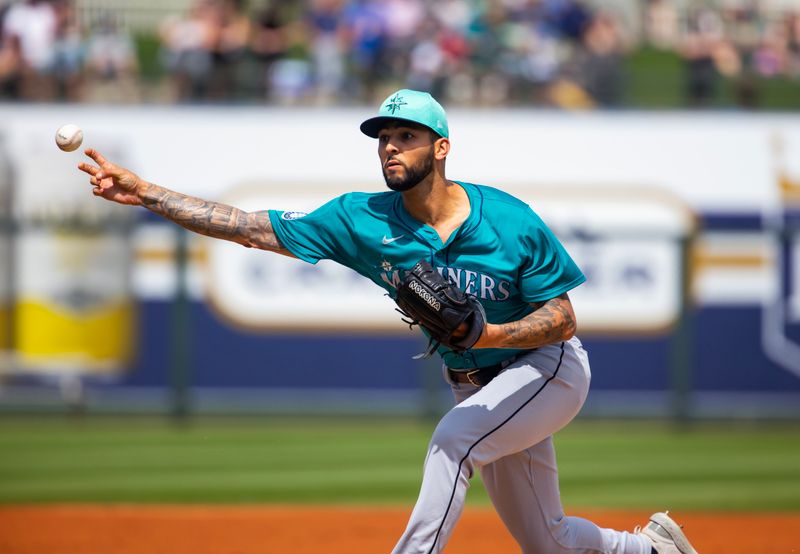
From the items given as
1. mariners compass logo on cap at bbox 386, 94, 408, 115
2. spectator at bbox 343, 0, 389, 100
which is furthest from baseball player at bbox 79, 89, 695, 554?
spectator at bbox 343, 0, 389, 100

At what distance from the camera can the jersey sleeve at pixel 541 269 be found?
462 cm

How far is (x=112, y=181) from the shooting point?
487 centimetres

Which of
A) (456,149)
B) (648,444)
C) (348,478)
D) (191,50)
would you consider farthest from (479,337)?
(191,50)

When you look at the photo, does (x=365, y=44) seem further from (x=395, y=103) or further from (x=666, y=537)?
(x=666, y=537)

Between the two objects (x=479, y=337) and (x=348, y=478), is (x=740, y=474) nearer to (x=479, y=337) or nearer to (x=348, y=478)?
(x=348, y=478)

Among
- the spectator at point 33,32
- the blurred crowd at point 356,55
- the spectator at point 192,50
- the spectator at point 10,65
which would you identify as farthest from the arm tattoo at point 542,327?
the spectator at point 33,32

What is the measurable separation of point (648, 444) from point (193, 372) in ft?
17.0

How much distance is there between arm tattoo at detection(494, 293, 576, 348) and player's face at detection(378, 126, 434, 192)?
0.69 metres

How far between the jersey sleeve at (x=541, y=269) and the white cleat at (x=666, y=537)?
130 centimetres

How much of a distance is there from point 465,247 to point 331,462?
5933 millimetres

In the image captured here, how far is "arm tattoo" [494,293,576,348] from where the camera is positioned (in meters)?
4.46

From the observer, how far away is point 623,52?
15.5m

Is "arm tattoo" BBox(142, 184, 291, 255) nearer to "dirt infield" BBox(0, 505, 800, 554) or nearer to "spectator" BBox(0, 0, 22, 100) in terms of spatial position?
"dirt infield" BBox(0, 505, 800, 554)

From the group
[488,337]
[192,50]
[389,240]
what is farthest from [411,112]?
[192,50]
